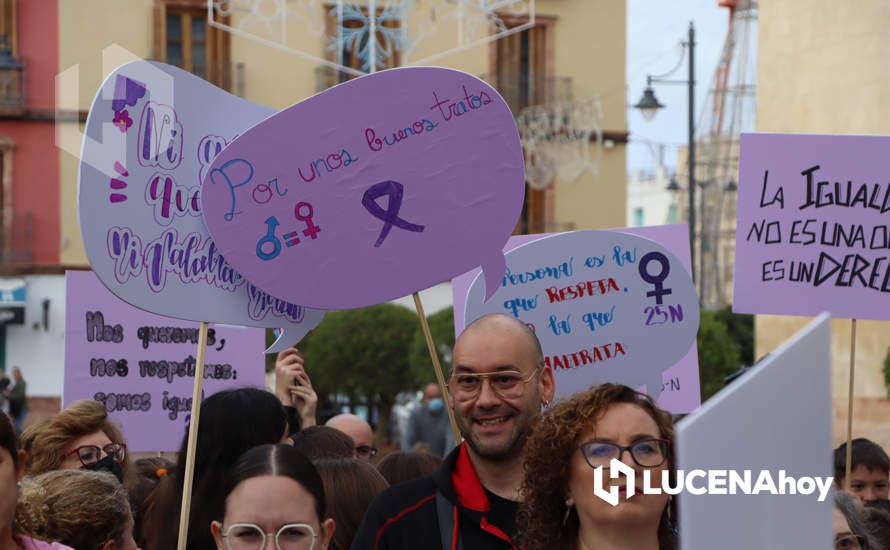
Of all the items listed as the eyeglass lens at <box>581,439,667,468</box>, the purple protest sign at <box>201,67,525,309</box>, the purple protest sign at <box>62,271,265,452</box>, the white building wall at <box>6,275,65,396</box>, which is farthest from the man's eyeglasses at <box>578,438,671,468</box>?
the white building wall at <box>6,275,65,396</box>

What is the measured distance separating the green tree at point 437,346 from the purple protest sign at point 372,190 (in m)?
18.9

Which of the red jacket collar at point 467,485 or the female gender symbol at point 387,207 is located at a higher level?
the female gender symbol at point 387,207

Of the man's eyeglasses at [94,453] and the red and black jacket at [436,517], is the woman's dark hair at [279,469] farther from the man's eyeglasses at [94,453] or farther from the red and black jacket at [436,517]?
the man's eyeglasses at [94,453]

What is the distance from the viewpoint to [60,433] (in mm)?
4996

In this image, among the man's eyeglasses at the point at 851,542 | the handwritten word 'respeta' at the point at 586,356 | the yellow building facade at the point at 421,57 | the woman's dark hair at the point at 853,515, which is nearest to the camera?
the man's eyeglasses at the point at 851,542

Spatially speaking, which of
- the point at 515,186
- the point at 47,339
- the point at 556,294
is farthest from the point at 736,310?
the point at 47,339

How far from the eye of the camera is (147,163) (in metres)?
4.66

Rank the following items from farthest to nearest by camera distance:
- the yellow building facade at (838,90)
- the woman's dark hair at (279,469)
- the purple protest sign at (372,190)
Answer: the yellow building facade at (838,90)
the purple protest sign at (372,190)
the woman's dark hair at (279,469)

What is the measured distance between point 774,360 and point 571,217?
108 ft

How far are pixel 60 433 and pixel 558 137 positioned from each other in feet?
84.7

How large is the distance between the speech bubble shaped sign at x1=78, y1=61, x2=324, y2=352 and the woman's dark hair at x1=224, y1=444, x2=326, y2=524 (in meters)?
1.16

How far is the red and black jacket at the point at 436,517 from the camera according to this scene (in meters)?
3.52

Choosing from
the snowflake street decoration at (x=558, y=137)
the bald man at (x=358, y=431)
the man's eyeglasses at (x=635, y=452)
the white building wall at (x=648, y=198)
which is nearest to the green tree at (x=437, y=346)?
the snowflake street decoration at (x=558, y=137)

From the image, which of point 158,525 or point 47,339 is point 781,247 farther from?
point 47,339
